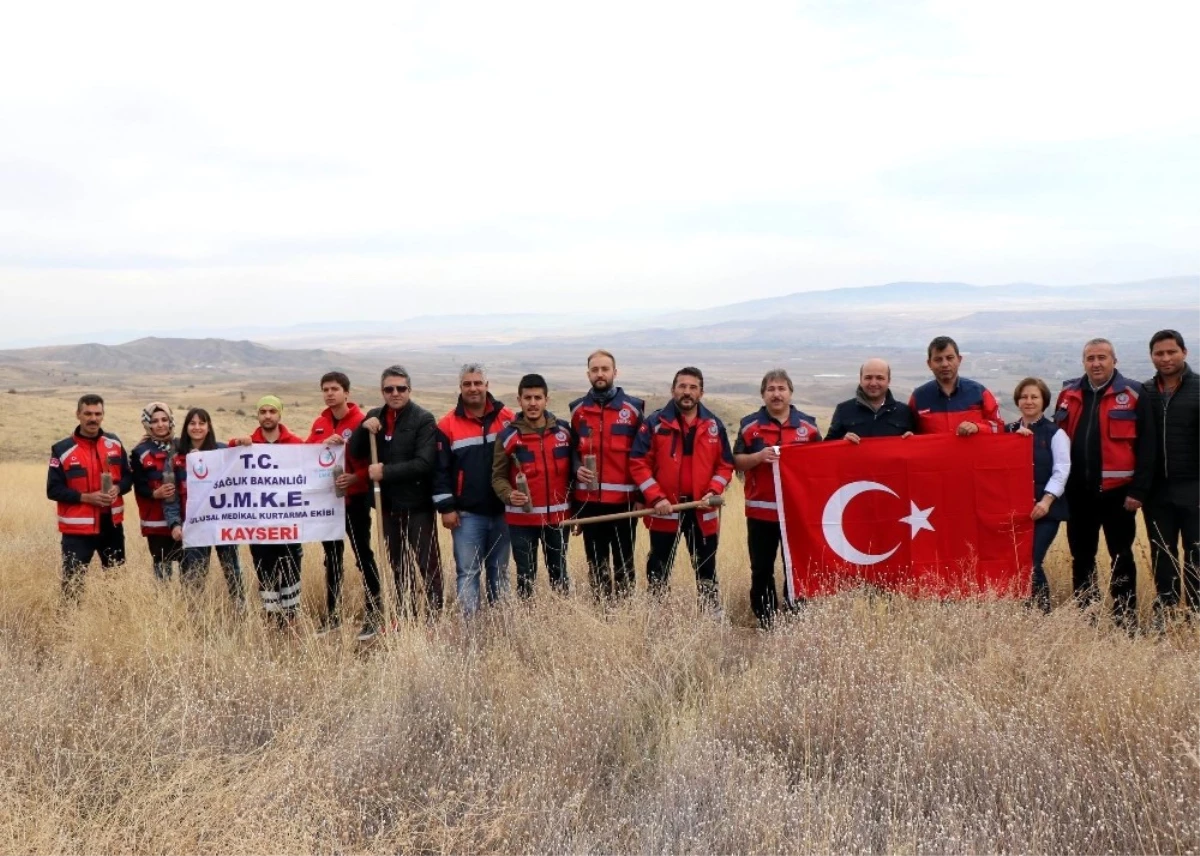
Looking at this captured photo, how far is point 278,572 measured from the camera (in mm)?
7445

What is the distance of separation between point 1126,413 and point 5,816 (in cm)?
739

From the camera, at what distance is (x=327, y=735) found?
4.51m

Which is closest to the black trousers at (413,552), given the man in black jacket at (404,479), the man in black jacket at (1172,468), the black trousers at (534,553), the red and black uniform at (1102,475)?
the man in black jacket at (404,479)

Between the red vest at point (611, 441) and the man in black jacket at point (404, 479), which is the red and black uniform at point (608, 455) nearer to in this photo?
the red vest at point (611, 441)

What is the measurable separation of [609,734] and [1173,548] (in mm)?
4864

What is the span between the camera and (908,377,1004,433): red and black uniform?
6.97 m

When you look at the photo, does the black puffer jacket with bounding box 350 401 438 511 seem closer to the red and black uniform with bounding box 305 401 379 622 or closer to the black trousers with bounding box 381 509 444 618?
the black trousers with bounding box 381 509 444 618

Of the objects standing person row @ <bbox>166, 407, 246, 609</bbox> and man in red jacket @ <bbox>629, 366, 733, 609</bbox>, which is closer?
man in red jacket @ <bbox>629, 366, 733, 609</bbox>

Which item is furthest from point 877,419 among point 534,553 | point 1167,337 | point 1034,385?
point 534,553

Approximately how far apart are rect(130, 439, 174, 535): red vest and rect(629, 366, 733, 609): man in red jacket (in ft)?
13.6

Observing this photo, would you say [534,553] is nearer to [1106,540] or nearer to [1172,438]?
[1106,540]

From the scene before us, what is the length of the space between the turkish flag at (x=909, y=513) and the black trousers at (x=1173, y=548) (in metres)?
0.88

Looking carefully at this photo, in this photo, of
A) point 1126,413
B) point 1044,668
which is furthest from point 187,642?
point 1126,413

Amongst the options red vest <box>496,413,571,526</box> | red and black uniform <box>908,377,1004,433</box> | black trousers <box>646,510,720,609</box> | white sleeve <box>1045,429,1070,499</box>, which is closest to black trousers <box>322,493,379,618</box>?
red vest <box>496,413,571,526</box>
